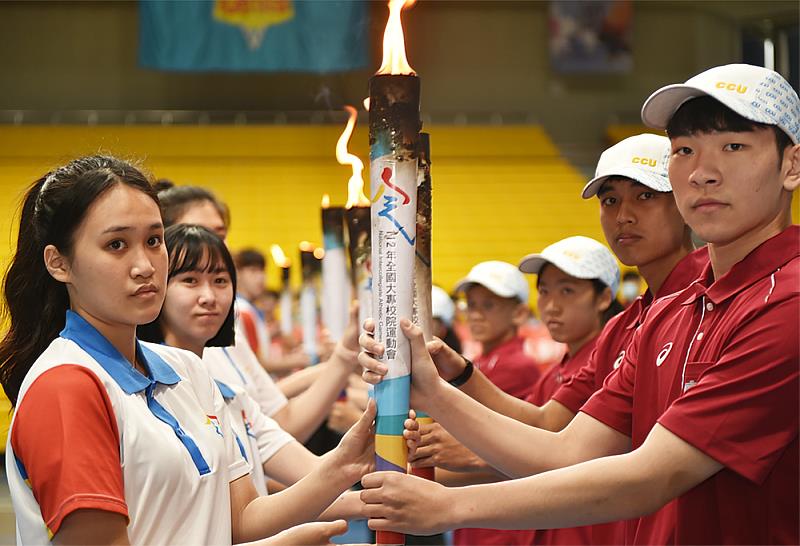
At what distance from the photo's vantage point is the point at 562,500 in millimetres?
1901

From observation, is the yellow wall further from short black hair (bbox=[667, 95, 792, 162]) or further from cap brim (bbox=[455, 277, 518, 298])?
short black hair (bbox=[667, 95, 792, 162])

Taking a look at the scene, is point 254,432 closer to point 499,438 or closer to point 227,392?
point 227,392

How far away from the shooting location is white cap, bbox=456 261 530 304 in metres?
5.09

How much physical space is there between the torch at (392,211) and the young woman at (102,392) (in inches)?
5.3

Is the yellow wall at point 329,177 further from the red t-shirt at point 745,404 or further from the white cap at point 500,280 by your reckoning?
the red t-shirt at point 745,404

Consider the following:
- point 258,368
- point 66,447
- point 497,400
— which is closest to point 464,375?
point 497,400

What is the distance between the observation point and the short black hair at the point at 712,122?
1982 mm

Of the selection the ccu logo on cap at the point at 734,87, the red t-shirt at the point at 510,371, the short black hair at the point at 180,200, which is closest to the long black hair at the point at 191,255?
the short black hair at the point at 180,200

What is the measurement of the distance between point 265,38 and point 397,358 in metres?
14.7

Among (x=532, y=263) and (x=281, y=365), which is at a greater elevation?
(x=532, y=263)

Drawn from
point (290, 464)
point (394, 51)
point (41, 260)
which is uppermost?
point (394, 51)

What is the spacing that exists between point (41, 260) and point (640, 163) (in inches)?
68.3

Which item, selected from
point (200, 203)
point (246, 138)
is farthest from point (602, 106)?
point (200, 203)

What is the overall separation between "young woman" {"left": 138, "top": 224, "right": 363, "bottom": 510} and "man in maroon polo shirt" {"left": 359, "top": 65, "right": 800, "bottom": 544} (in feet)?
3.43
